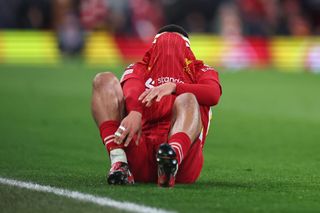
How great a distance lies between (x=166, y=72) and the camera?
7.36m

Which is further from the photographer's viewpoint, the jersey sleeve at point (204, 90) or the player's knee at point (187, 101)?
the jersey sleeve at point (204, 90)

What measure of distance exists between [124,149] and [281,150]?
12.6ft

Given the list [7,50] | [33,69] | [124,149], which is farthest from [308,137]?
[7,50]

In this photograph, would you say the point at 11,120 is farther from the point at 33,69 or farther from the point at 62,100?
the point at 33,69

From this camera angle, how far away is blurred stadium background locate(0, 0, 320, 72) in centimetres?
2586

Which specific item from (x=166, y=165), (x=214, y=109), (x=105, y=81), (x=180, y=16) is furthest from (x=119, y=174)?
(x=180, y=16)

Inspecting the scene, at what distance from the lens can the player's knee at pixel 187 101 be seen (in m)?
6.93

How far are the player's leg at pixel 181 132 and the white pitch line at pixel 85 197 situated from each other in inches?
20.3

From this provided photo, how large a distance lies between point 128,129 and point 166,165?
1.68 ft

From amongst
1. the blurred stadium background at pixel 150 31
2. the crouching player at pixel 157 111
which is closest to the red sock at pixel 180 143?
the crouching player at pixel 157 111

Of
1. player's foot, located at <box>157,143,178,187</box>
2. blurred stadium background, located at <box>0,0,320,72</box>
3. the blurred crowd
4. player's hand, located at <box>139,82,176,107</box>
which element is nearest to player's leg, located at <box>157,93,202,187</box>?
player's foot, located at <box>157,143,178,187</box>

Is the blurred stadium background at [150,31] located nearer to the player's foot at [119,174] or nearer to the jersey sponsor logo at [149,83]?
the jersey sponsor logo at [149,83]

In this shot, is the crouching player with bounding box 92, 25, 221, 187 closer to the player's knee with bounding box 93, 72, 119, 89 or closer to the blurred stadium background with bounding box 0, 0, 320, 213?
the player's knee with bounding box 93, 72, 119, 89

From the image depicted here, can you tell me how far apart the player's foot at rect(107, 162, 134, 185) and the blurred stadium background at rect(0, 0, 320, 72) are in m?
18.2
